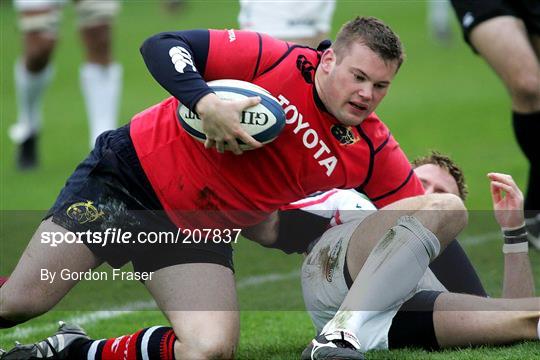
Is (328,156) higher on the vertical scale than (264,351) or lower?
higher

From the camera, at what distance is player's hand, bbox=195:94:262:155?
3986 millimetres

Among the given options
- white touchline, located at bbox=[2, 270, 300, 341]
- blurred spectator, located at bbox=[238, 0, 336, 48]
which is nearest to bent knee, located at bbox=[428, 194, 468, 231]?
white touchline, located at bbox=[2, 270, 300, 341]

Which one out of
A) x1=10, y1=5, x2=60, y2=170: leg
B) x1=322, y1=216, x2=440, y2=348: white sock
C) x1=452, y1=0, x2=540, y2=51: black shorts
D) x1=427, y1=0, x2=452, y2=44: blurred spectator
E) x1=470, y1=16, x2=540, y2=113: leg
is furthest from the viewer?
x1=427, y1=0, x2=452, y2=44: blurred spectator

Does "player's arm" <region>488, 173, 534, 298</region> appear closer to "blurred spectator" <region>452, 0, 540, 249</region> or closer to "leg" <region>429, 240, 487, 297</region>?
"leg" <region>429, 240, 487, 297</region>

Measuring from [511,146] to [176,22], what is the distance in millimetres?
11268

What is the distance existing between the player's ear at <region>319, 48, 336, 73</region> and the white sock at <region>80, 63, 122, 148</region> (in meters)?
4.64

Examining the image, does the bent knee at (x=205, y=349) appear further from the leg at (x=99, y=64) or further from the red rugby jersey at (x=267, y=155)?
the leg at (x=99, y=64)

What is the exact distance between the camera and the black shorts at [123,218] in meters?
4.33

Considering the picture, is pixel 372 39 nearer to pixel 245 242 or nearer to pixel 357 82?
pixel 357 82

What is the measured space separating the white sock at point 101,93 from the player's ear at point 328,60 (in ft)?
15.2

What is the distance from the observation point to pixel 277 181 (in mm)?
4320

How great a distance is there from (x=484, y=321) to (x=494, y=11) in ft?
7.90

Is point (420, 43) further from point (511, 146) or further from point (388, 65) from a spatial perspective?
point (388, 65)

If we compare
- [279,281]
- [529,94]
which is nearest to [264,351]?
[279,281]
